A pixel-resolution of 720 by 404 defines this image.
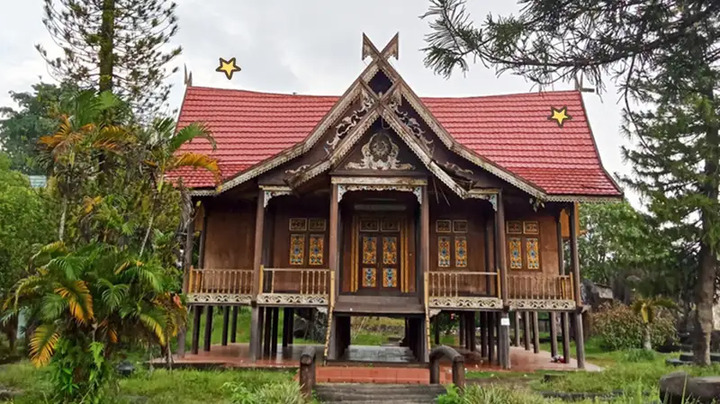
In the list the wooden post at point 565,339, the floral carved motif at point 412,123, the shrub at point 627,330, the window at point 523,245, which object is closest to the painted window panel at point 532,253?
the window at point 523,245

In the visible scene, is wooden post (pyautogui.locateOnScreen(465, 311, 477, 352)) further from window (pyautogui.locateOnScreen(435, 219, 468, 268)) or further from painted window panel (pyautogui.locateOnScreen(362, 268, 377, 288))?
painted window panel (pyautogui.locateOnScreen(362, 268, 377, 288))

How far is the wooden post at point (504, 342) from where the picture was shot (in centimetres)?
1256

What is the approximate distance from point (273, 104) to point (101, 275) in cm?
1136

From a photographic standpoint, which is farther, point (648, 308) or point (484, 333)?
point (648, 308)

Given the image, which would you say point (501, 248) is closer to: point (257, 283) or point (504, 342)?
point (504, 342)

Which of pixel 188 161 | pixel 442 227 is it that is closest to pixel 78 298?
pixel 188 161

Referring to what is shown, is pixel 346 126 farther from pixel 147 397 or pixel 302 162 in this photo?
pixel 147 397

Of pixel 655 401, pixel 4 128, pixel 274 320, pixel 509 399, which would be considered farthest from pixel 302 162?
pixel 4 128

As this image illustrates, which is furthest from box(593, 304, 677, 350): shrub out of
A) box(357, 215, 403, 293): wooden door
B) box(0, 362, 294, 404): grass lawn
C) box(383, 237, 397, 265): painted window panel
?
box(0, 362, 294, 404): grass lawn

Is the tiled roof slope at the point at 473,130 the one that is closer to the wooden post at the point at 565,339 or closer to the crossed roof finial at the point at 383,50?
the wooden post at the point at 565,339

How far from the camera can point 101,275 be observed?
7555 millimetres

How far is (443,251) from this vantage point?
48.2 ft

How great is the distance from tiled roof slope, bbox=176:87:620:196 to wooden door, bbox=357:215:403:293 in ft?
10.7

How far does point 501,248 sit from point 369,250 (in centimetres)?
336
